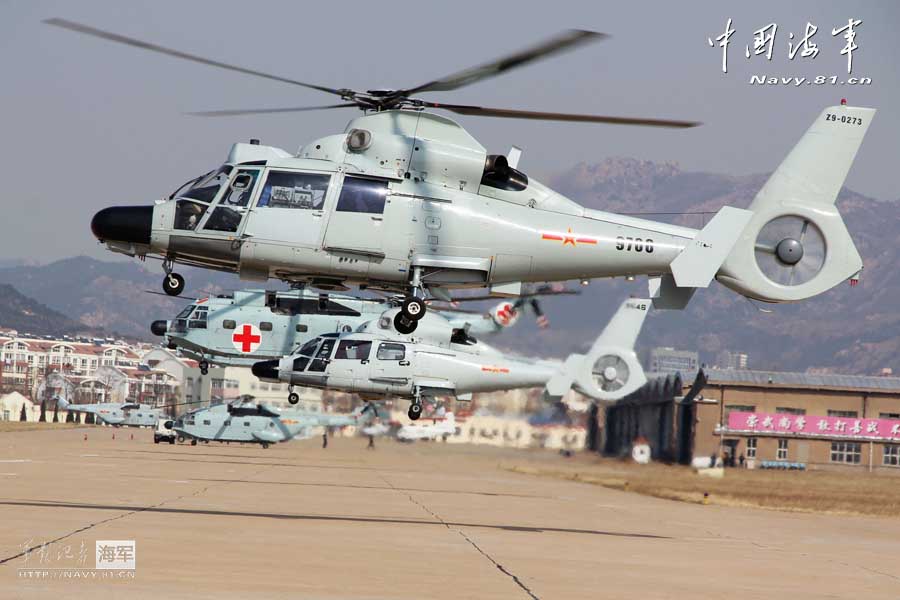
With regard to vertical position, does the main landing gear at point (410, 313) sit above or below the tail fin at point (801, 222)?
below

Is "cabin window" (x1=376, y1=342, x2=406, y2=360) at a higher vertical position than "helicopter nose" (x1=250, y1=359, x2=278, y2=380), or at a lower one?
higher

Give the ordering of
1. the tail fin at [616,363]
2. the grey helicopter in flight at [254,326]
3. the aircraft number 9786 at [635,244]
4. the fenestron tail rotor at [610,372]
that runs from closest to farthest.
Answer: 1. the aircraft number 9786 at [635,244]
2. the grey helicopter in flight at [254,326]
3. the tail fin at [616,363]
4. the fenestron tail rotor at [610,372]

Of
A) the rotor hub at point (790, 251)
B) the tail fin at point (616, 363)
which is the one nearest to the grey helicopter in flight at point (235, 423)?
the tail fin at point (616, 363)

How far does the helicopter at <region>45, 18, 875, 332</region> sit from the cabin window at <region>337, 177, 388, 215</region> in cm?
2

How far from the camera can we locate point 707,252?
22344 millimetres

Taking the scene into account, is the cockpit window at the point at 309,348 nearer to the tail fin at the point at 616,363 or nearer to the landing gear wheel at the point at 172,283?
the tail fin at the point at 616,363

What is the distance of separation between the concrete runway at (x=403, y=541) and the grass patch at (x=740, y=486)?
21.1ft

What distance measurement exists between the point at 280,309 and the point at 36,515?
28.0m

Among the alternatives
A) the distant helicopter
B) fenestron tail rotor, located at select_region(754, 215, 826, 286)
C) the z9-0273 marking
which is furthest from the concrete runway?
the distant helicopter

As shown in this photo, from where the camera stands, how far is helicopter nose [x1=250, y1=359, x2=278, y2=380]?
46281 mm

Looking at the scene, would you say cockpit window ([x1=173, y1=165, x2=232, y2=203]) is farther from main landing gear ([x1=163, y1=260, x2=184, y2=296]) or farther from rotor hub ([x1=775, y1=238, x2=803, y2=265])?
rotor hub ([x1=775, y1=238, x2=803, y2=265])

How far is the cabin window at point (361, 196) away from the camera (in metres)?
21.6

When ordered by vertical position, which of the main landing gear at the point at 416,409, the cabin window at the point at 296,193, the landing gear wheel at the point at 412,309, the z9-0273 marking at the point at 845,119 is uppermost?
the z9-0273 marking at the point at 845,119

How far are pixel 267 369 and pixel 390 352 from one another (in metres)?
4.66
